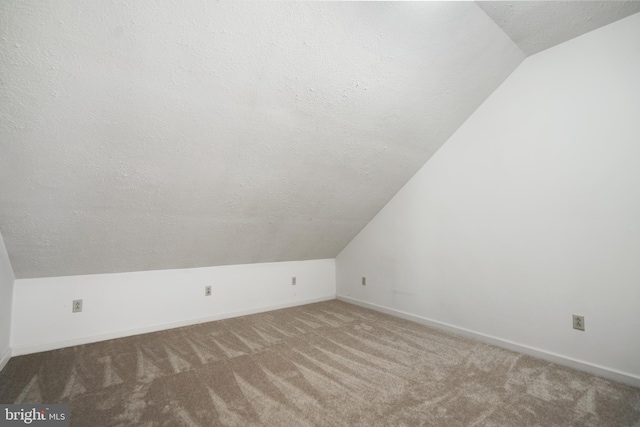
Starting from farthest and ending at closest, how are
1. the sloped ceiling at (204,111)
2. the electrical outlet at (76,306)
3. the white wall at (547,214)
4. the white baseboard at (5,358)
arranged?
the electrical outlet at (76,306)
the white baseboard at (5,358)
the white wall at (547,214)
the sloped ceiling at (204,111)

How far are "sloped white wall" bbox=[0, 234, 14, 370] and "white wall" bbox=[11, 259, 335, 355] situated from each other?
0.25ft

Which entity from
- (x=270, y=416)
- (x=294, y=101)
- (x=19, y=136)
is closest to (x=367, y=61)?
(x=294, y=101)

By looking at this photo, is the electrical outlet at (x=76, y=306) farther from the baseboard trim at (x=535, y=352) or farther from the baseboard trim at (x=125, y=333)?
the baseboard trim at (x=535, y=352)

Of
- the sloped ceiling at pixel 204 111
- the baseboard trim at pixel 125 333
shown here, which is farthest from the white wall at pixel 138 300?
the sloped ceiling at pixel 204 111

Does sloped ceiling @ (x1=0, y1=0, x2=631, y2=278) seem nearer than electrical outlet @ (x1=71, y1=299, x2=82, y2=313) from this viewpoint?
Yes

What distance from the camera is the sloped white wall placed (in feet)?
6.53

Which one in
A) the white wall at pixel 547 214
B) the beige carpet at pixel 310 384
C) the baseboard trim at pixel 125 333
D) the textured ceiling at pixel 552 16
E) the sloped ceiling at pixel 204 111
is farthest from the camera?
the baseboard trim at pixel 125 333

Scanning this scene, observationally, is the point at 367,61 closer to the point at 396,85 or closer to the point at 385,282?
the point at 396,85

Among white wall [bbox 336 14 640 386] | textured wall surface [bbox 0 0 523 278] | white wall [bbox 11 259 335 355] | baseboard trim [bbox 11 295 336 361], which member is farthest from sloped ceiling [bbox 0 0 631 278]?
baseboard trim [bbox 11 295 336 361]

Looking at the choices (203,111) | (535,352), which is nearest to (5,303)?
(203,111)

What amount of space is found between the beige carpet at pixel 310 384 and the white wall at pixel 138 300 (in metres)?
0.17

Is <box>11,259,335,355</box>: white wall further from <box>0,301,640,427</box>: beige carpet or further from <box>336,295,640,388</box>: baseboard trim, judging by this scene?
<box>336,295,640,388</box>: baseboard trim

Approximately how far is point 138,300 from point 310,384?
1.89 metres

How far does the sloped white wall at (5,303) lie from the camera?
78.4 inches
